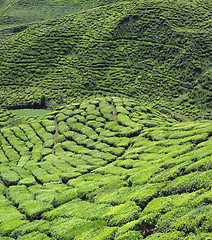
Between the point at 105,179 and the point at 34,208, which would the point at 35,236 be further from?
the point at 105,179

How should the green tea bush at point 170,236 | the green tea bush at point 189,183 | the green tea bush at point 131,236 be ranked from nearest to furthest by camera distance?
the green tea bush at point 170,236
the green tea bush at point 131,236
the green tea bush at point 189,183

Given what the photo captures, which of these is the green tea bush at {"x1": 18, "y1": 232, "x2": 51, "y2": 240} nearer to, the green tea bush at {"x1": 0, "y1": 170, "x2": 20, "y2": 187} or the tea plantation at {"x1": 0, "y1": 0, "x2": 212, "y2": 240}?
the tea plantation at {"x1": 0, "y1": 0, "x2": 212, "y2": 240}

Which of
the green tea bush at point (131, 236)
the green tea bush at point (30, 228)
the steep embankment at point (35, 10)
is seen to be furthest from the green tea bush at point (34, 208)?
the steep embankment at point (35, 10)

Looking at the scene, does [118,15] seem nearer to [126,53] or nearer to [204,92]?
[126,53]

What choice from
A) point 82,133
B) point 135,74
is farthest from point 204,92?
point 82,133

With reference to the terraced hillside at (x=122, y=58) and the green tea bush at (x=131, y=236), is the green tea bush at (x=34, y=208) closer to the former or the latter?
the green tea bush at (x=131, y=236)

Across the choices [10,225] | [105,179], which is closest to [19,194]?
[10,225]

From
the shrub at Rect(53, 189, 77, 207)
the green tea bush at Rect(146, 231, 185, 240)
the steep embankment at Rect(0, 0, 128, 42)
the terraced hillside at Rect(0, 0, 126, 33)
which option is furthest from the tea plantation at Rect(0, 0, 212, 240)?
the terraced hillside at Rect(0, 0, 126, 33)
